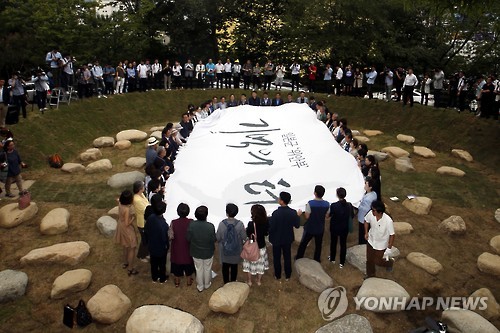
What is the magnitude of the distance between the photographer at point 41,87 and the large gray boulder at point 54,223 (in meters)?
8.13

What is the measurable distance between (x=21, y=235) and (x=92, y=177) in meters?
3.82

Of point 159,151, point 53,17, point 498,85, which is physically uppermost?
point 53,17

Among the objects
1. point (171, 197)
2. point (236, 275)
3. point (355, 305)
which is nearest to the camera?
point (355, 305)

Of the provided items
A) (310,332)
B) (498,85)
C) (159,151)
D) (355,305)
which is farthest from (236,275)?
(498,85)

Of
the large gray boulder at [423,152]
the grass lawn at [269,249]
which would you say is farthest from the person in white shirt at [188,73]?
the large gray boulder at [423,152]

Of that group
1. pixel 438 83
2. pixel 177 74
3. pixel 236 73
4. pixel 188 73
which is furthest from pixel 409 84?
pixel 177 74

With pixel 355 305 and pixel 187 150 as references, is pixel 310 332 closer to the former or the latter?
pixel 355 305

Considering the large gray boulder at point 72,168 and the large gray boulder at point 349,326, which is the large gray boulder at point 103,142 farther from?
the large gray boulder at point 349,326

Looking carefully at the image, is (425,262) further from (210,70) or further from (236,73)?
(210,70)

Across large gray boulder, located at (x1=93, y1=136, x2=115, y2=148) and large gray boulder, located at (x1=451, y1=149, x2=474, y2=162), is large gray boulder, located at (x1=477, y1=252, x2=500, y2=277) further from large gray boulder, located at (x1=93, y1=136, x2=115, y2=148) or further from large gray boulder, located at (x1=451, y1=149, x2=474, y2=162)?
large gray boulder, located at (x1=93, y1=136, x2=115, y2=148)

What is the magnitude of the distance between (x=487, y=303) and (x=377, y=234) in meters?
2.23

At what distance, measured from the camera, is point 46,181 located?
1228 centimetres

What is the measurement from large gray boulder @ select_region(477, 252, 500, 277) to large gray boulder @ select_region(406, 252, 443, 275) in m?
0.88

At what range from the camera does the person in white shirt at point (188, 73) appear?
74.2 ft
